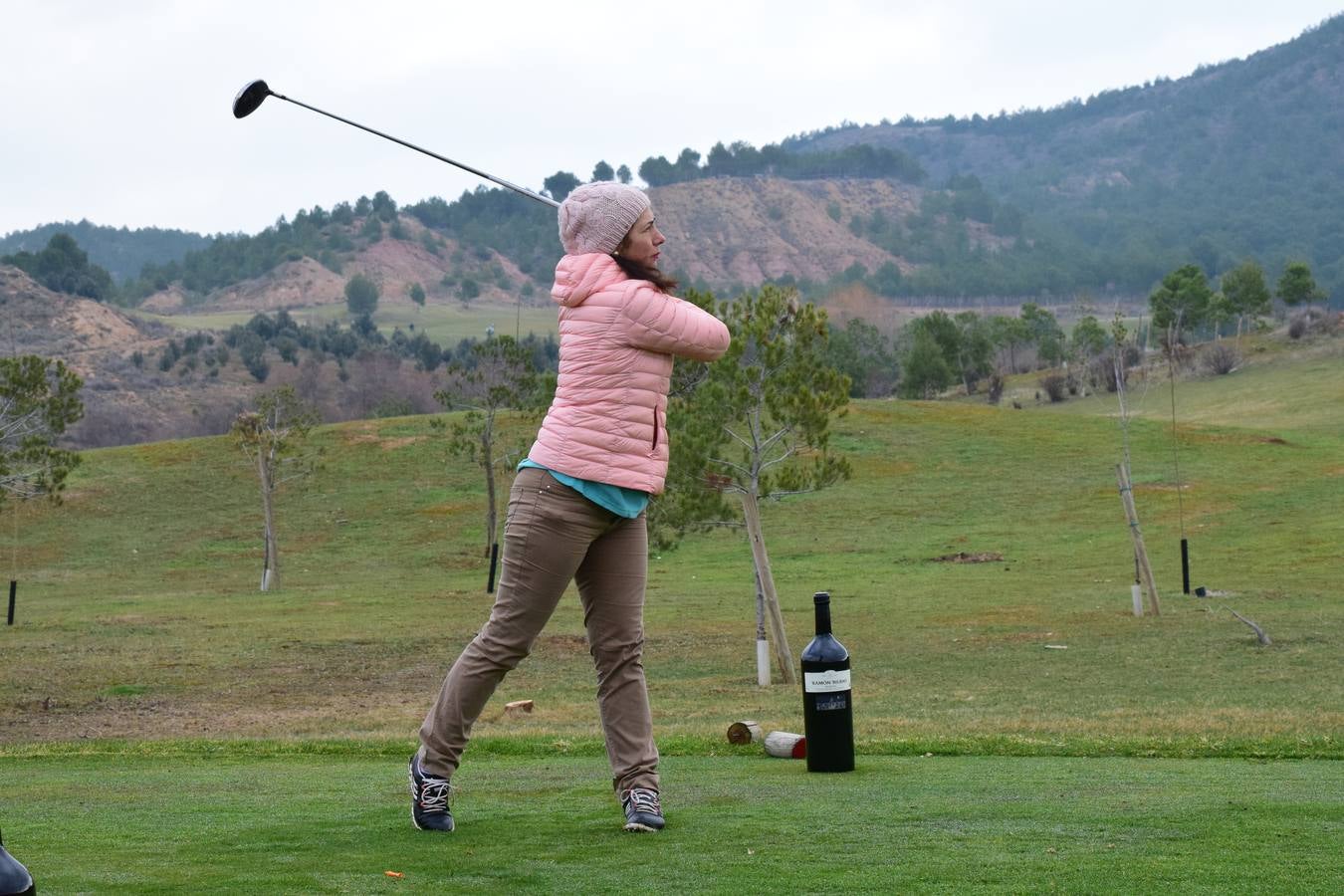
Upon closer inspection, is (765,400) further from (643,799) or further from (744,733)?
(643,799)

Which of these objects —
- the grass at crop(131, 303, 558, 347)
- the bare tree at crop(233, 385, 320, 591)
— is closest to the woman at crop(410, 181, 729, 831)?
the bare tree at crop(233, 385, 320, 591)

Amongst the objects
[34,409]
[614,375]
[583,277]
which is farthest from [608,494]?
[34,409]

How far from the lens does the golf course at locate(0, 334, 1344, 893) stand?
4.87 metres

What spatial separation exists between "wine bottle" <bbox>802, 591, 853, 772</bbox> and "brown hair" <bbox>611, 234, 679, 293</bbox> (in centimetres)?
169

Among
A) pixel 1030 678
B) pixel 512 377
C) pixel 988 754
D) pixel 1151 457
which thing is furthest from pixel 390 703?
pixel 1151 457

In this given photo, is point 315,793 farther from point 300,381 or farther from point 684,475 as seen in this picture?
point 300,381

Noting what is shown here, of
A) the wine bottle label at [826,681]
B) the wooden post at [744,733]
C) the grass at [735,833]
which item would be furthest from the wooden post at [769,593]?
the wine bottle label at [826,681]

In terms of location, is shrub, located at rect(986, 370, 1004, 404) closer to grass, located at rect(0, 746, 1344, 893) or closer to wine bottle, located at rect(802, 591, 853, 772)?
grass, located at rect(0, 746, 1344, 893)

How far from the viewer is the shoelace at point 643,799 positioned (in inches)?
212

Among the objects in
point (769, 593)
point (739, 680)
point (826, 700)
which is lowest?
point (739, 680)

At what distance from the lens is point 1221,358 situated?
293ft

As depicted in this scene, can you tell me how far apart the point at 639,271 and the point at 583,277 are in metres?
0.21

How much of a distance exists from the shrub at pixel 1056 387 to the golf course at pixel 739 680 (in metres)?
20.8

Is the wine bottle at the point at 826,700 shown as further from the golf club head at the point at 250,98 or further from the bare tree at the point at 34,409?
the bare tree at the point at 34,409
